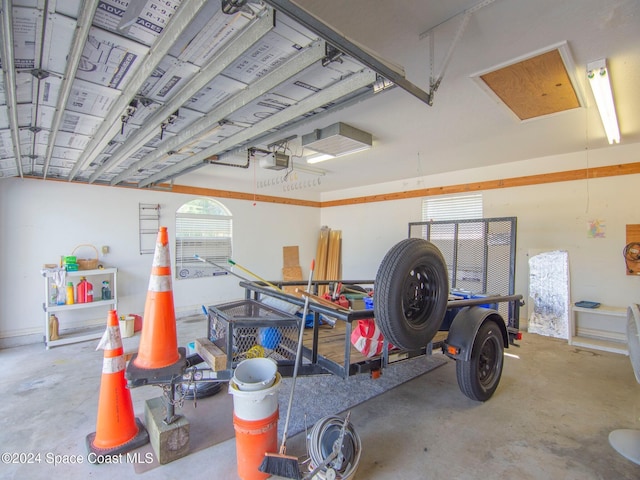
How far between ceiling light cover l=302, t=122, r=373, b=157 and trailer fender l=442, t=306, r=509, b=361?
2.30 metres

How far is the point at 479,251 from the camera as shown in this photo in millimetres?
4945

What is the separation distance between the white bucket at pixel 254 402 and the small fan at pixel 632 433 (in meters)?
2.36

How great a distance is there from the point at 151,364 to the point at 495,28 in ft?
10.2

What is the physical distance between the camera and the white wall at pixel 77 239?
444cm

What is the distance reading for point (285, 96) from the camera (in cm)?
226

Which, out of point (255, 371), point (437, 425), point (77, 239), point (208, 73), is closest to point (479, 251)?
point (437, 425)

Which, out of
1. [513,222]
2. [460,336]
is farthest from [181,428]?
[513,222]

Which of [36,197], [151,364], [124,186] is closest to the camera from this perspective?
[151,364]

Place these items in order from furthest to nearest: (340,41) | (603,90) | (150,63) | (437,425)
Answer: (603,90) < (437,425) < (150,63) < (340,41)

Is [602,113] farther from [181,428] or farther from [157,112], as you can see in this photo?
[181,428]

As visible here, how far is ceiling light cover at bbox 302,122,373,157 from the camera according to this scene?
3.46m

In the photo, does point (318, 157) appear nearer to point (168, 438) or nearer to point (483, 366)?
point (483, 366)

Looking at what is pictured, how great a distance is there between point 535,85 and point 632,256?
136 inches

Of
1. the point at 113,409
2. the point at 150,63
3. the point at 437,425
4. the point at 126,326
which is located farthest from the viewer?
the point at 126,326
